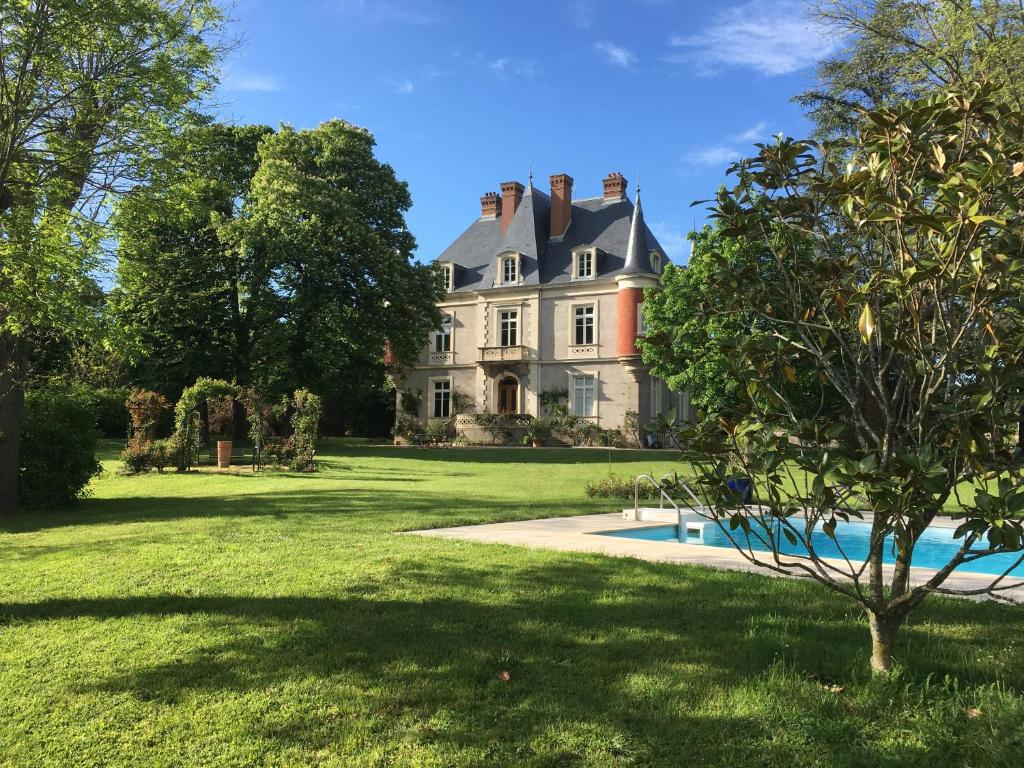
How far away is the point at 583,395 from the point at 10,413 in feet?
94.8

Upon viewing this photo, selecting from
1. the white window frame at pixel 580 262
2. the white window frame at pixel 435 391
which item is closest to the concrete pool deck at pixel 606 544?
the white window frame at pixel 580 262

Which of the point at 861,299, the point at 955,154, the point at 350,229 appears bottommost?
the point at 861,299

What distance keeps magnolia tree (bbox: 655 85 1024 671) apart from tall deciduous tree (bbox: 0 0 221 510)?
248 inches

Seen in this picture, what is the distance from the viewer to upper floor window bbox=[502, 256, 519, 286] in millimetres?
40031

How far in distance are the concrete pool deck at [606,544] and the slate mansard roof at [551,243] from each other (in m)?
28.2

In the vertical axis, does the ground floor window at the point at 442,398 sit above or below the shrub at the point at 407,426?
above

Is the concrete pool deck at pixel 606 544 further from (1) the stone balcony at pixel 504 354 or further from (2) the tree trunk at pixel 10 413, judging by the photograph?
(1) the stone balcony at pixel 504 354

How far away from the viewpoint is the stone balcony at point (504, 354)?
3903 centimetres

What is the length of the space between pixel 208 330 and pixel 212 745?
29.0 metres

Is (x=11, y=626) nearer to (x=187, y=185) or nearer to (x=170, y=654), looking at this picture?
(x=170, y=654)

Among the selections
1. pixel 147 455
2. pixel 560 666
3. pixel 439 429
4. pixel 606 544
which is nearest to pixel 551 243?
pixel 439 429

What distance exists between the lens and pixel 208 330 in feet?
97.8

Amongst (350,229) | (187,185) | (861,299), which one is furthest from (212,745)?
(350,229)

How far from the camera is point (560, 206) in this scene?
4072 centimetres
